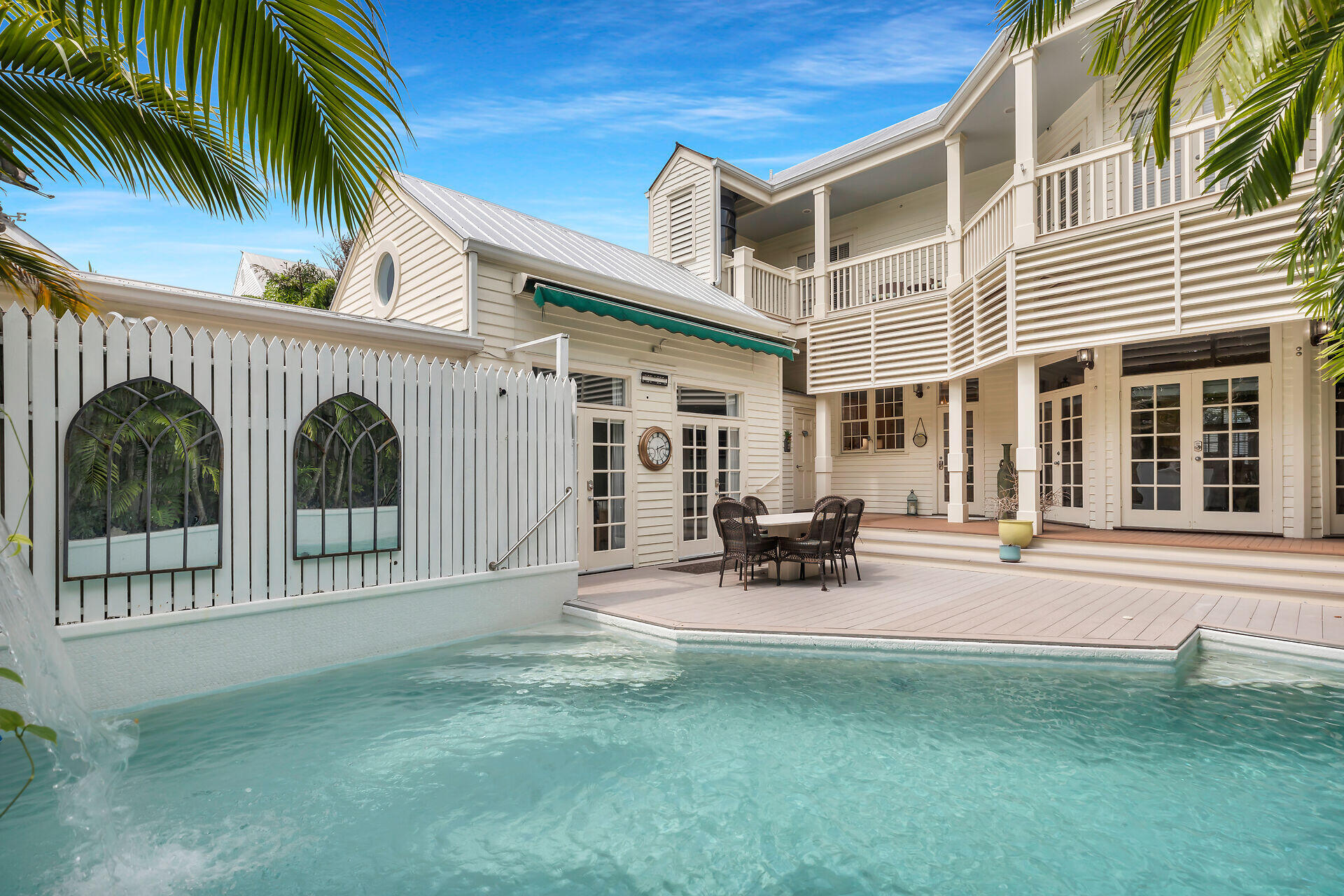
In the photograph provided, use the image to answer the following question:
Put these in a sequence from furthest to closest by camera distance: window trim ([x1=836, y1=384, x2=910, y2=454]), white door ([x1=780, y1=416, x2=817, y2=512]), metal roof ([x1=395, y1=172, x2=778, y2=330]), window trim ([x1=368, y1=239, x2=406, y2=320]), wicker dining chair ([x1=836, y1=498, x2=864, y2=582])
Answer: white door ([x1=780, y1=416, x2=817, y2=512]) → window trim ([x1=836, y1=384, x2=910, y2=454]) → window trim ([x1=368, y1=239, x2=406, y2=320]) → metal roof ([x1=395, y1=172, x2=778, y2=330]) → wicker dining chair ([x1=836, y1=498, x2=864, y2=582])

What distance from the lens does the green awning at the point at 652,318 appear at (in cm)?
732

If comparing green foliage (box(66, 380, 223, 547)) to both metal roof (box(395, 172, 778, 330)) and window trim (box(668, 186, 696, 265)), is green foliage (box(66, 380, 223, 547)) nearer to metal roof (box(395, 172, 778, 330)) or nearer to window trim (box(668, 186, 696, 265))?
metal roof (box(395, 172, 778, 330))

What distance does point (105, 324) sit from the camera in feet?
13.8

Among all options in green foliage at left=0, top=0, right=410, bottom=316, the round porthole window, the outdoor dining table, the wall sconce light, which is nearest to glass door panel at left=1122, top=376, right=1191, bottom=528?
the wall sconce light

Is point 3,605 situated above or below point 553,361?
below

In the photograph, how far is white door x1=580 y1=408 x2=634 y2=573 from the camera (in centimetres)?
810

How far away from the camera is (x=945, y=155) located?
35.3 feet

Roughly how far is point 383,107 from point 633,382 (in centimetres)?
701

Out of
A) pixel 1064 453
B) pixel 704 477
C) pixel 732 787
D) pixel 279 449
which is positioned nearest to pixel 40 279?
pixel 279 449

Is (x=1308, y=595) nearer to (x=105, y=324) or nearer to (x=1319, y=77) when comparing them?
(x=1319, y=77)

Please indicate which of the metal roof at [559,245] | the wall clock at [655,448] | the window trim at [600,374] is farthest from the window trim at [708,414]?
the metal roof at [559,245]

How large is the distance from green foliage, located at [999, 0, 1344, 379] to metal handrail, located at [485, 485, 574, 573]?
4879mm

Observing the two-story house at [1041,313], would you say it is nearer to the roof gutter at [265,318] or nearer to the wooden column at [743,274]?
the wooden column at [743,274]

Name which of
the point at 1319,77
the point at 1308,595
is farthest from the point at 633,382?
the point at 1308,595
